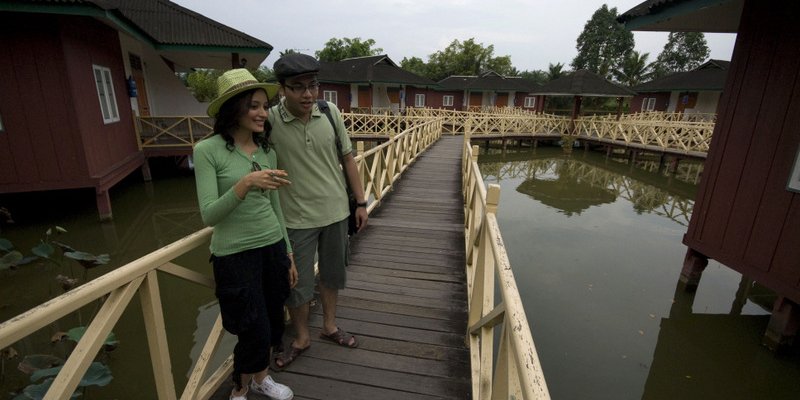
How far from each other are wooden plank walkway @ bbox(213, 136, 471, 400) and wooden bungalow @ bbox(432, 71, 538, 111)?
24736 millimetres

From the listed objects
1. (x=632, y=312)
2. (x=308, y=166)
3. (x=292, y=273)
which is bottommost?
(x=632, y=312)

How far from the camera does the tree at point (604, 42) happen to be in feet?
143

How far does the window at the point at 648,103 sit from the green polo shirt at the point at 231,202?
1278 inches

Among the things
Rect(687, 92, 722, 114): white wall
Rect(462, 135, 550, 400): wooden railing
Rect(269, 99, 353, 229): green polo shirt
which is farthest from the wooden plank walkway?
Rect(687, 92, 722, 114): white wall

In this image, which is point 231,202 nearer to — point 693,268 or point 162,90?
point 693,268

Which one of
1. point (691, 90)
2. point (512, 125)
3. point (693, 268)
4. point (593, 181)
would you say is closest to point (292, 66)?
point (693, 268)

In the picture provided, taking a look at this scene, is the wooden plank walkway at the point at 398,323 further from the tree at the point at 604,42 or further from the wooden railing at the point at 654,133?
the tree at the point at 604,42

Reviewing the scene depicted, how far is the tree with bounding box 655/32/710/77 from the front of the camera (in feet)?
141

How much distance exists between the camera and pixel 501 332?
2082 mm

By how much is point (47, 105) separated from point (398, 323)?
22.6 ft

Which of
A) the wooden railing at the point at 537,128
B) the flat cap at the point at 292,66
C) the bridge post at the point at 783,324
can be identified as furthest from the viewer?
the wooden railing at the point at 537,128

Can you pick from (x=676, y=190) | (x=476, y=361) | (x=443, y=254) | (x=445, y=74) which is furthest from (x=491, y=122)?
(x=445, y=74)

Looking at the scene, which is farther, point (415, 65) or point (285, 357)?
point (415, 65)

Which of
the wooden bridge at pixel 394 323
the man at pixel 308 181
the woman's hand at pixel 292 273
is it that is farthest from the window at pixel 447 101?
the woman's hand at pixel 292 273
